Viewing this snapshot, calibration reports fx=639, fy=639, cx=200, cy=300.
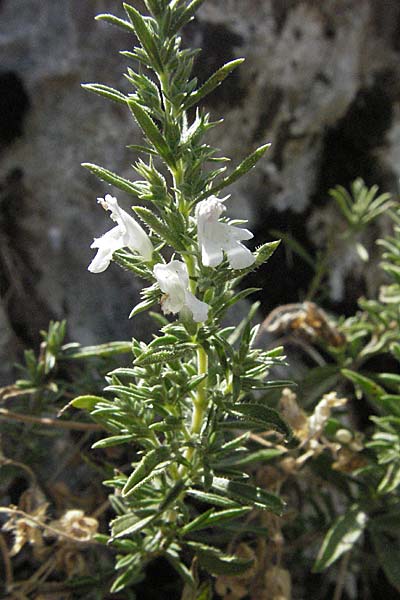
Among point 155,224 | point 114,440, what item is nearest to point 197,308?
point 155,224

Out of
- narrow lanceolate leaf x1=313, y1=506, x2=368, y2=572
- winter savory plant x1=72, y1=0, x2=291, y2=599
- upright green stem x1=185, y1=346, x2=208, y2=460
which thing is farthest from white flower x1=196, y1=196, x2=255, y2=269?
narrow lanceolate leaf x1=313, y1=506, x2=368, y2=572

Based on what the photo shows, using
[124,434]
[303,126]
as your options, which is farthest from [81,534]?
[303,126]

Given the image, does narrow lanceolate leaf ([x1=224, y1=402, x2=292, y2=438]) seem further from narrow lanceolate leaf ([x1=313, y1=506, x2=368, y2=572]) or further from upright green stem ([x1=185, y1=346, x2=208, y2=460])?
narrow lanceolate leaf ([x1=313, y1=506, x2=368, y2=572])

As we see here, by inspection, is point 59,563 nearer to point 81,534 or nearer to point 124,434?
point 81,534

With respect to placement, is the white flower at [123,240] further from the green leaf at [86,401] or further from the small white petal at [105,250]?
the green leaf at [86,401]

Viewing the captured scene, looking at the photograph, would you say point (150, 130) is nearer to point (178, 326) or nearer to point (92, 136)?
point (178, 326)

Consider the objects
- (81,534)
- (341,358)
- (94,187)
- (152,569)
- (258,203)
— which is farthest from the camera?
(258,203)
